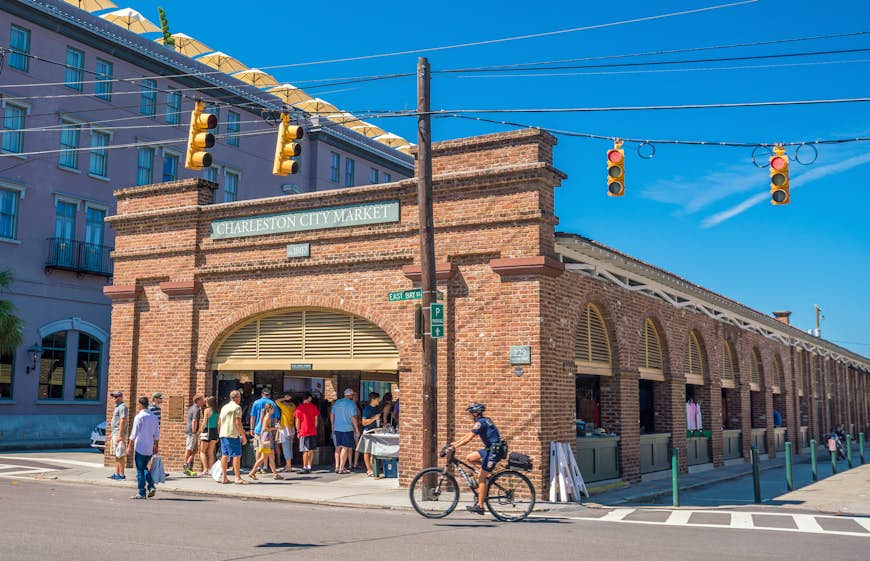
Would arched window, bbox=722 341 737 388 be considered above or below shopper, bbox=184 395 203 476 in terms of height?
above

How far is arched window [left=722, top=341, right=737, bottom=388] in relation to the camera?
2664cm

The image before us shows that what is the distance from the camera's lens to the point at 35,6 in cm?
3344

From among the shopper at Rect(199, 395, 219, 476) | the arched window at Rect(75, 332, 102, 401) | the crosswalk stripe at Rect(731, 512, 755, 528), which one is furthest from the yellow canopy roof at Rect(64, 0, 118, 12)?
the crosswalk stripe at Rect(731, 512, 755, 528)

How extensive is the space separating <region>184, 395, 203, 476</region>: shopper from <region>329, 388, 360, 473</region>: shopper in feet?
9.13

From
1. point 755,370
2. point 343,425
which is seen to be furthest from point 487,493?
point 755,370

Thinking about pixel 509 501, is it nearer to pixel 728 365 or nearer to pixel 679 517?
pixel 679 517

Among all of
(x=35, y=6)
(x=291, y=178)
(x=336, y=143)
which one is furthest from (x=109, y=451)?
(x=336, y=143)

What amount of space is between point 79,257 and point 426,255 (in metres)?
23.9

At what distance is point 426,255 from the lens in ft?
49.8

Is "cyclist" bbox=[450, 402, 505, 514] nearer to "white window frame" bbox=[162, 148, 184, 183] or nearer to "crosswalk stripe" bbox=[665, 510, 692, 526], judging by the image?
"crosswalk stripe" bbox=[665, 510, 692, 526]

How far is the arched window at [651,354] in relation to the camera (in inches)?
807

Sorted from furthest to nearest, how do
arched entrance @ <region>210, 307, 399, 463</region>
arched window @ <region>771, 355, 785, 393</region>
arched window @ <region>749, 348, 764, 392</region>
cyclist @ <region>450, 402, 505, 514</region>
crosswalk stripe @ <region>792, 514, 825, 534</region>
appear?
1. arched window @ <region>771, 355, 785, 393</region>
2. arched window @ <region>749, 348, 764, 392</region>
3. arched entrance @ <region>210, 307, 399, 463</region>
4. cyclist @ <region>450, 402, 505, 514</region>
5. crosswalk stripe @ <region>792, 514, 825, 534</region>

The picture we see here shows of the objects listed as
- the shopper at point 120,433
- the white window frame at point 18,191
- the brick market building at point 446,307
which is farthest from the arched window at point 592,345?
the white window frame at point 18,191

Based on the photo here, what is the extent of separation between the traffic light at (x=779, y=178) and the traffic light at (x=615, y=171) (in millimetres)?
2342
